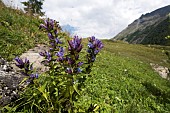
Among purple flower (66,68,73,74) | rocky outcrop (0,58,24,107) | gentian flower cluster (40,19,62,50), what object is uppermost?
gentian flower cluster (40,19,62,50)

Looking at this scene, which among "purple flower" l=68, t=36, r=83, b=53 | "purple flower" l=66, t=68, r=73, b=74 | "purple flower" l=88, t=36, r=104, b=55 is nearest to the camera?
"purple flower" l=68, t=36, r=83, b=53

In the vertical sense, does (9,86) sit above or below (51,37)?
below

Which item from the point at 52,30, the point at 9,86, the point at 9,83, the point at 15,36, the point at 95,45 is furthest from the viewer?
the point at 15,36

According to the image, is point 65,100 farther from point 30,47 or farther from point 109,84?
point 30,47

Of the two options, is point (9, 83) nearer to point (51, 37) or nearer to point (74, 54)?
point (51, 37)

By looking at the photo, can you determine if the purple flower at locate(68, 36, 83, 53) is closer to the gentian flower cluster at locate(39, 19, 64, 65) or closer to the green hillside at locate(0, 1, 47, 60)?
the gentian flower cluster at locate(39, 19, 64, 65)

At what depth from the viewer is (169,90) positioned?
51.0ft

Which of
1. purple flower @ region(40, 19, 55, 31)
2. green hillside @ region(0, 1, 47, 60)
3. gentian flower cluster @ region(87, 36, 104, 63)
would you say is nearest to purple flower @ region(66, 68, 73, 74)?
gentian flower cluster @ region(87, 36, 104, 63)

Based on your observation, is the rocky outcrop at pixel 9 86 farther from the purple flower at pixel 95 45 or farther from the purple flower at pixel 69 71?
the purple flower at pixel 95 45

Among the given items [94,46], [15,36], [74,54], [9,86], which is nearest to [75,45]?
[74,54]

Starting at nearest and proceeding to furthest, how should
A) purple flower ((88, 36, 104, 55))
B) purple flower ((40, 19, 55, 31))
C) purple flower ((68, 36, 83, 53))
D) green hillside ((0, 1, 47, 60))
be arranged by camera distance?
1. purple flower ((68, 36, 83, 53))
2. purple flower ((88, 36, 104, 55))
3. purple flower ((40, 19, 55, 31))
4. green hillside ((0, 1, 47, 60))

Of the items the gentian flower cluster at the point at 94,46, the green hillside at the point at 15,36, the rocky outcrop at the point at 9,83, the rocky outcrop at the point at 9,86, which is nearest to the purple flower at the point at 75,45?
the gentian flower cluster at the point at 94,46

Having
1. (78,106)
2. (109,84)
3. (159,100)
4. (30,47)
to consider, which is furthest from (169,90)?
(78,106)

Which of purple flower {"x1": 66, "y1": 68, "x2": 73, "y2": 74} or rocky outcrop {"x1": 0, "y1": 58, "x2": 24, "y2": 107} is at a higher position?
purple flower {"x1": 66, "y1": 68, "x2": 73, "y2": 74}
